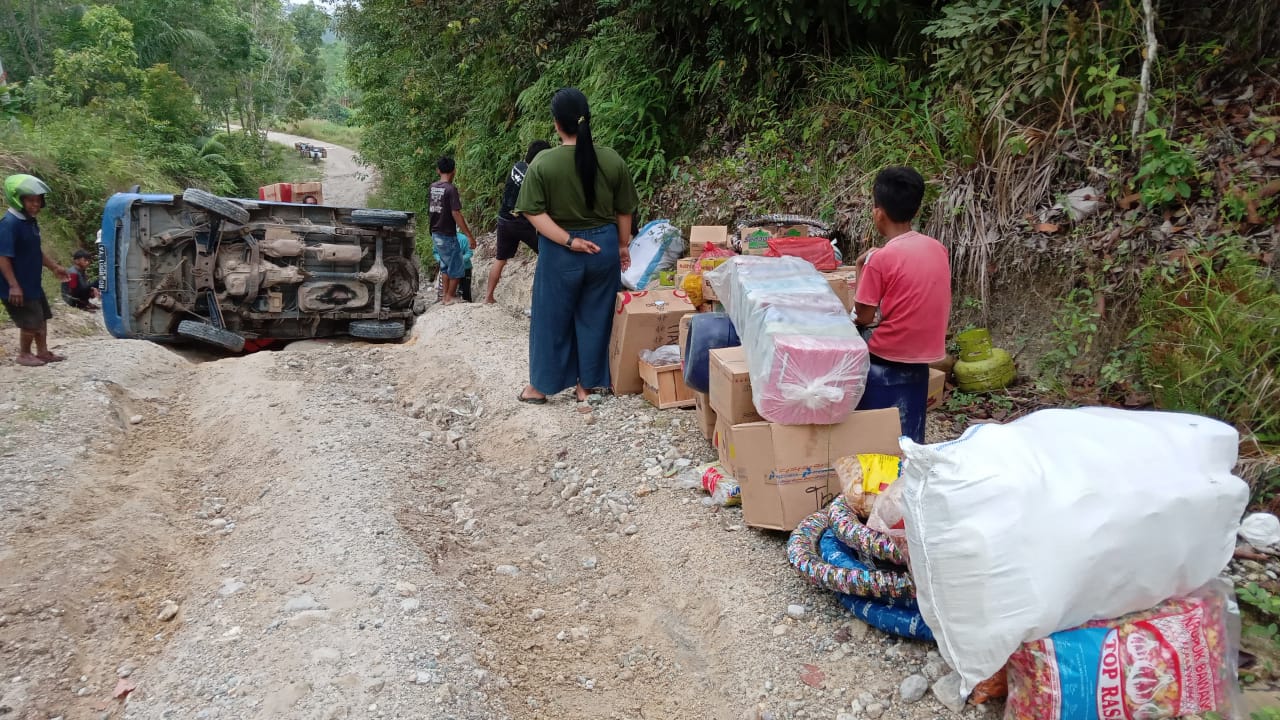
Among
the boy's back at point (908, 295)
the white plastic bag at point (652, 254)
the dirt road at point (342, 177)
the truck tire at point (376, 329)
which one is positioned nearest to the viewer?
the boy's back at point (908, 295)

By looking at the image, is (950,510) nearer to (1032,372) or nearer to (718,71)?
(1032,372)

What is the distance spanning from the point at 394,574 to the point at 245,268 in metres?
5.58

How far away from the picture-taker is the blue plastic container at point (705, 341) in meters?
4.67

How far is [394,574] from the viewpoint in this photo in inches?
150

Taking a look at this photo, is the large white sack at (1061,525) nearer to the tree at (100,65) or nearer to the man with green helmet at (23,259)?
the man with green helmet at (23,259)

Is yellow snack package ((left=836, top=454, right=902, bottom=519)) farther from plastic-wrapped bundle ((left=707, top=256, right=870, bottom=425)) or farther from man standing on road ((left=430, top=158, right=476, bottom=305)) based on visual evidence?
man standing on road ((left=430, top=158, right=476, bottom=305))

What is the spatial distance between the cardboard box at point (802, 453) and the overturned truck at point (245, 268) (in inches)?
246

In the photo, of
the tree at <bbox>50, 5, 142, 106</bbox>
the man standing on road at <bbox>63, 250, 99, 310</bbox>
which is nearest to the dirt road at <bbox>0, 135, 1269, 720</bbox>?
the man standing on road at <bbox>63, 250, 99, 310</bbox>

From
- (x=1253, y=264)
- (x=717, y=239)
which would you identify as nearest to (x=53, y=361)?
(x=717, y=239)

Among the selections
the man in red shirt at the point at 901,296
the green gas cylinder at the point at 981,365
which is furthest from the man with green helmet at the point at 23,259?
the green gas cylinder at the point at 981,365

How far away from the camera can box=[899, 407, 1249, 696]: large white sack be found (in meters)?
2.40

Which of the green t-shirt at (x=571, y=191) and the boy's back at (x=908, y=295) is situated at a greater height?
the green t-shirt at (x=571, y=191)

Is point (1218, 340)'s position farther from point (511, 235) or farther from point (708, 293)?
point (511, 235)

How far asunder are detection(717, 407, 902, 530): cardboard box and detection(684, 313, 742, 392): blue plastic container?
101 cm
